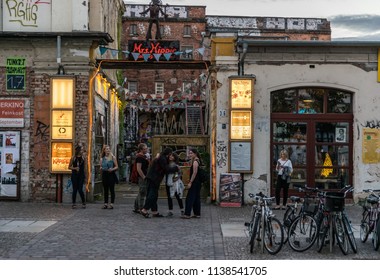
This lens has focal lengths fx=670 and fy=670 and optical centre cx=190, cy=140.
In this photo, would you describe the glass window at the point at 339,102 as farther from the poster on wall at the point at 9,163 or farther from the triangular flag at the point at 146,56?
the poster on wall at the point at 9,163

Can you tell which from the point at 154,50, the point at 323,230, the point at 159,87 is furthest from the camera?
the point at 159,87

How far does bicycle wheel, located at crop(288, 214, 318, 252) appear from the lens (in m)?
11.2

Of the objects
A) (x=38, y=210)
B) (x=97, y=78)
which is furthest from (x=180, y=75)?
(x=38, y=210)

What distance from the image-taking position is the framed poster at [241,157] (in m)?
18.8

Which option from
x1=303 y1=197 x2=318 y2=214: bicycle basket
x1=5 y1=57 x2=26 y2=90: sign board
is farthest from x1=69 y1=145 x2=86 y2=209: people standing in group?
x1=303 y1=197 x2=318 y2=214: bicycle basket

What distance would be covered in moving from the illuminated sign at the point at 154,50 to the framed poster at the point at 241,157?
324 cm

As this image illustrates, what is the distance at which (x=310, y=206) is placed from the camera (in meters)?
11.5

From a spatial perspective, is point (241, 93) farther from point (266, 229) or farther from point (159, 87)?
point (159, 87)

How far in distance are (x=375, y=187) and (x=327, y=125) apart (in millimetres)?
2222

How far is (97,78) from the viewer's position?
66.7ft

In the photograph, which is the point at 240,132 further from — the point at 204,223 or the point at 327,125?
the point at 204,223

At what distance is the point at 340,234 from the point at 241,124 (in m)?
8.06

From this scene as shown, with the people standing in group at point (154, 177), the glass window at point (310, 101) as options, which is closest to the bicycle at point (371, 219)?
the people standing in group at point (154, 177)

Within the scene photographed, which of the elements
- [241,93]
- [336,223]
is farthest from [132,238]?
[241,93]
